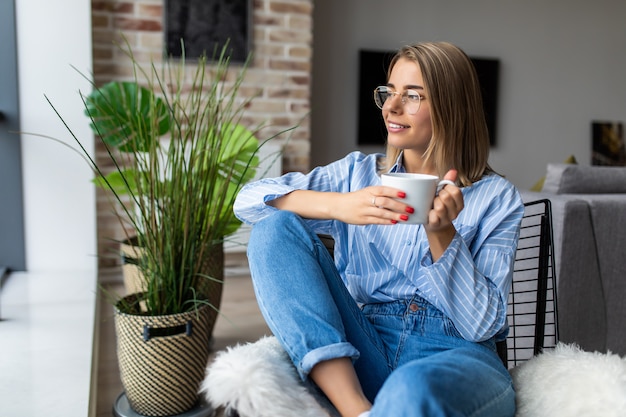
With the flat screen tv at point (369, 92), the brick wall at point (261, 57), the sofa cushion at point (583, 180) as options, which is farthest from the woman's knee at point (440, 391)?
the flat screen tv at point (369, 92)

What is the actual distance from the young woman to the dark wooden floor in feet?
1.97

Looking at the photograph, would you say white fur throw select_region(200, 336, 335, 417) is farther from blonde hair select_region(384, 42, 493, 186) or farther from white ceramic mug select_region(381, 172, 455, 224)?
blonde hair select_region(384, 42, 493, 186)

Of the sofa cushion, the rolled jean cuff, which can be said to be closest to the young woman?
the rolled jean cuff

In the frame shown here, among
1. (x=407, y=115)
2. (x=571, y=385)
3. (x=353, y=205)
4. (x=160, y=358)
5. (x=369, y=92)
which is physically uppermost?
(x=369, y=92)

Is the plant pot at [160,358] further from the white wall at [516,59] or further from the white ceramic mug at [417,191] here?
the white wall at [516,59]

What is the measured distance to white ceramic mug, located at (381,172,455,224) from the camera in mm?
985

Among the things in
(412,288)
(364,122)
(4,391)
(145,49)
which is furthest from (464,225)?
(364,122)

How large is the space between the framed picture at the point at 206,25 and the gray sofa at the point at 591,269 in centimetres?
219

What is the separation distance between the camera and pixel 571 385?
1.04 meters

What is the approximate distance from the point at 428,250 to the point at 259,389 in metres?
0.42

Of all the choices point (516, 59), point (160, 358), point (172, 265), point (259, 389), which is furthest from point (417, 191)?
point (516, 59)

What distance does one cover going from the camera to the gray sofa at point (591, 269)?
85.5 inches

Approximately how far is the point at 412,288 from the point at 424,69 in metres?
0.46

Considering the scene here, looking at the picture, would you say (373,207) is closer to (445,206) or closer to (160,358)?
(445,206)
